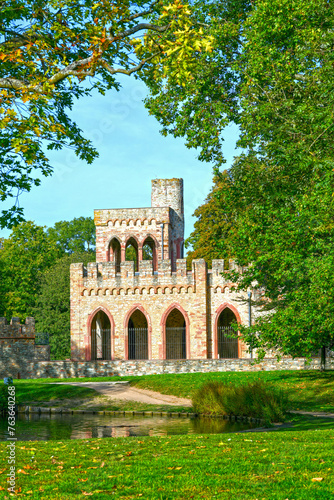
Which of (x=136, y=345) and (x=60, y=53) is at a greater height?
(x=60, y=53)

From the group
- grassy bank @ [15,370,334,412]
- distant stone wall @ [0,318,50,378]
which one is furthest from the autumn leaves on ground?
distant stone wall @ [0,318,50,378]

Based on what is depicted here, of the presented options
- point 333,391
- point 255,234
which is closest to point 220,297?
point 333,391

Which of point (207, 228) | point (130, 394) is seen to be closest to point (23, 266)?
point (207, 228)

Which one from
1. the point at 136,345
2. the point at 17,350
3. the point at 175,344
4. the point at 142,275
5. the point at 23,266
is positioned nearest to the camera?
the point at 17,350

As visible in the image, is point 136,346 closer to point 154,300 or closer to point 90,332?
point 90,332

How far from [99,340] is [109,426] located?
21.9 meters

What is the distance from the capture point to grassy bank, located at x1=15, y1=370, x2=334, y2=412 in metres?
18.7

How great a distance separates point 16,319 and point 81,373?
14.6 ft

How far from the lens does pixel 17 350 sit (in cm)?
2948

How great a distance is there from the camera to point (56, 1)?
1033cm

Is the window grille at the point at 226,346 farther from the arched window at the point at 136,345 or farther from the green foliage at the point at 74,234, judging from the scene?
the green foliage at the point at 74,234

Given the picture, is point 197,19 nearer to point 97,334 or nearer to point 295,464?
point 295,464

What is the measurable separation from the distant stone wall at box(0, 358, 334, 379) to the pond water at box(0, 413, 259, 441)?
9.83 meters

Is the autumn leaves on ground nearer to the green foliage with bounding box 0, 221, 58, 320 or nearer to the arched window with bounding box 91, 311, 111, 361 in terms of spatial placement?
the arched window with bounding box 91, 311, 111, 361
